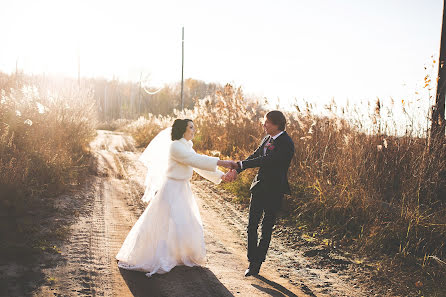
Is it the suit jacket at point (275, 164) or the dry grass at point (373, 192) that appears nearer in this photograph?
the suit jacket at point (275, 164)

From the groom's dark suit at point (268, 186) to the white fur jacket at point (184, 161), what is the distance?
1.69 feet

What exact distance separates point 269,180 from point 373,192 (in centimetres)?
251

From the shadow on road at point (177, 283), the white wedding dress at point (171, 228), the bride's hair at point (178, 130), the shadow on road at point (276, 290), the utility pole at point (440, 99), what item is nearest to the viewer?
the shadow on road at point (177, 283)

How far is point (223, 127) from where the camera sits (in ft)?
43.3

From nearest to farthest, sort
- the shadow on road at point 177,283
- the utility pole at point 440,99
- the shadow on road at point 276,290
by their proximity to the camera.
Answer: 1. the shadow on road at point 177,283
2. the shadow on road at point 276,290
3. the utility pole at point 440,99

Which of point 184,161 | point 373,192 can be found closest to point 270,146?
point 184,161

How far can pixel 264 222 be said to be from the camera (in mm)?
4461

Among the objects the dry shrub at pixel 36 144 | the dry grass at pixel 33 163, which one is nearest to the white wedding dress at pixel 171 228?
the dry grass at pixel 33 163

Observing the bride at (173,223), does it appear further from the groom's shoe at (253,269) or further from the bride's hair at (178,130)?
the groom's shoe at (253,269)

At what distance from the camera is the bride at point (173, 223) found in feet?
14.1

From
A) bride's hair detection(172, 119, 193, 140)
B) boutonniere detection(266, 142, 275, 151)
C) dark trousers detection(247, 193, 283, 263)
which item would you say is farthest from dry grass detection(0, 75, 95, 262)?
boutonniere detection(266, 142, 275, 151)

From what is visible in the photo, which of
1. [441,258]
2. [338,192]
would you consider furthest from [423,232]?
[338,192]

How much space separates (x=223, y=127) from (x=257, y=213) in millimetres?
8878

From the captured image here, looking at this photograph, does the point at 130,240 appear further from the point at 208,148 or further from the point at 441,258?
the point at 208,148
